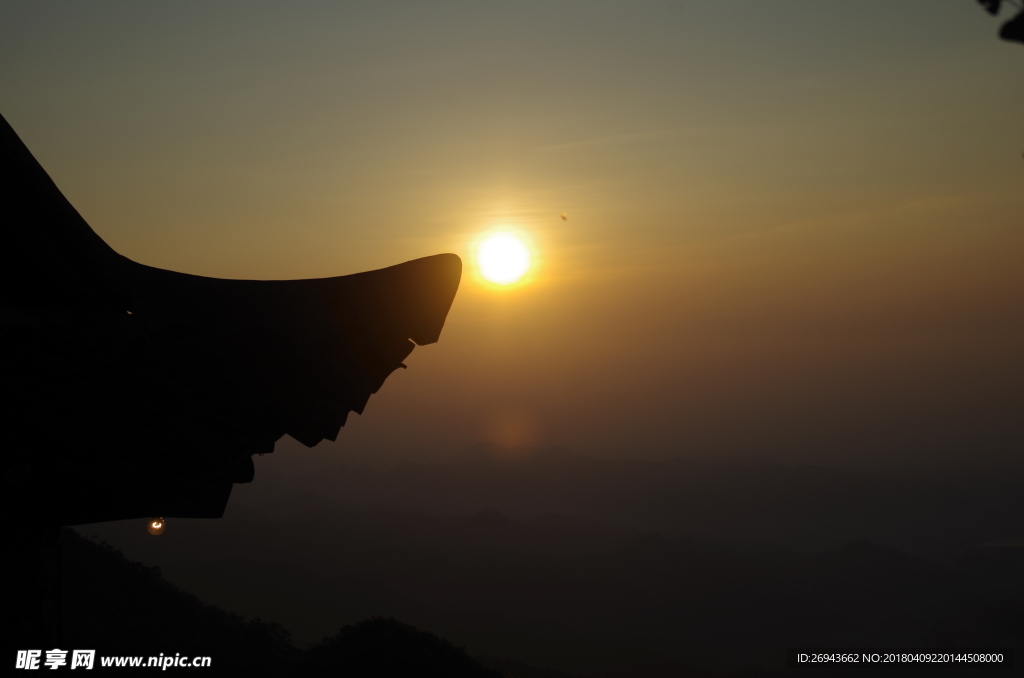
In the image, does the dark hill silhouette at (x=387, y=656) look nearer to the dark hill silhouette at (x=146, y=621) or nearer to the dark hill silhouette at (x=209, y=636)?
the dark hill silhouette at (x=209, y=636)

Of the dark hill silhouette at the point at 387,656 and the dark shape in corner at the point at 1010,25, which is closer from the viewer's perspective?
the dark shape in corner at the point at 1010,25

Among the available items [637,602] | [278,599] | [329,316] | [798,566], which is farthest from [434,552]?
[329,316]

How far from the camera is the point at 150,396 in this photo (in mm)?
6336

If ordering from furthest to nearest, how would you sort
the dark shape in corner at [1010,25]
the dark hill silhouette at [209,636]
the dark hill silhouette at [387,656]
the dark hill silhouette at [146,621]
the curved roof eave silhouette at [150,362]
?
the dark hill silhouette at [146,621]
the dark hill silhouette at [209,636]
the dark hill silhouette at [387,656]
the curved roof eave silhouette at [150,362]
the dark shape in corner at [1010,25]

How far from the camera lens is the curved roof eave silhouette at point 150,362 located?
561 centimetres

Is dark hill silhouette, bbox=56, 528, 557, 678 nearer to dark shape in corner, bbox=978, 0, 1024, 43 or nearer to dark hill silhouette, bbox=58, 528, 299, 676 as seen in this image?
dark hill silhouette, bbox=58, 528, 299, 676

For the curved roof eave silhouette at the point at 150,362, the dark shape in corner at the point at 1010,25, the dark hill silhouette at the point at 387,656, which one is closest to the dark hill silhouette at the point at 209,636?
the dark hill silhouette at the point at 387,656

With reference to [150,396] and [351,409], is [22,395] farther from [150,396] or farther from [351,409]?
[351,409]

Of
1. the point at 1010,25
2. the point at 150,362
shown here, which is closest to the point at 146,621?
the point at 150,362

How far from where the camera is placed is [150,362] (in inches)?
260

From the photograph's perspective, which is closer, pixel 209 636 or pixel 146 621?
pixel 146 621

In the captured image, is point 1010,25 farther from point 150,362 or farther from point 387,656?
point 387,656

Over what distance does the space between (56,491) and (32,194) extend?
273cm

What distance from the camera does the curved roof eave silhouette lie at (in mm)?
5609
